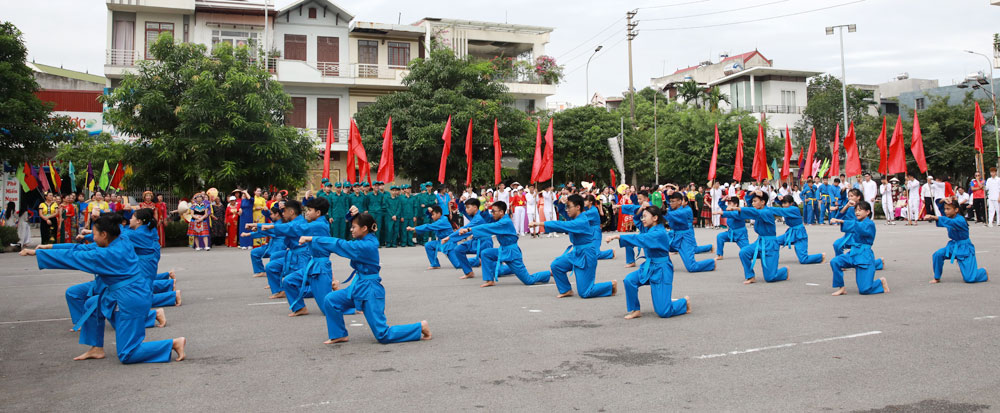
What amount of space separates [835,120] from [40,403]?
4255 centimetres

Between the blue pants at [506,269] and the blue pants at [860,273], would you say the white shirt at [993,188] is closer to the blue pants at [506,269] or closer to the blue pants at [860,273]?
the blue pants at [860,273]

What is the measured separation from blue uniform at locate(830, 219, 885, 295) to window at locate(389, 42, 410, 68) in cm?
2689

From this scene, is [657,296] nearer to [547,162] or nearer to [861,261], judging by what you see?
[861,261]

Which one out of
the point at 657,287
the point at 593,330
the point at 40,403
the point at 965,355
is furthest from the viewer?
the point at 657,287

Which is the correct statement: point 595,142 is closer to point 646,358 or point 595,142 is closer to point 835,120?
point 835,120

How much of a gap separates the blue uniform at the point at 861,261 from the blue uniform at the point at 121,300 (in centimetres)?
757

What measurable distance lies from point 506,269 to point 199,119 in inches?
523

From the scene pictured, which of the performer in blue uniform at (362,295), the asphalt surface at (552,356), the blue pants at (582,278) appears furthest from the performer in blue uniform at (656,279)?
the performer in blue uniform at (362,295)

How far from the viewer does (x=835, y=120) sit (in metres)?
41.1

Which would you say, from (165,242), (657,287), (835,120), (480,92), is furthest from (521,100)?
(657,287)

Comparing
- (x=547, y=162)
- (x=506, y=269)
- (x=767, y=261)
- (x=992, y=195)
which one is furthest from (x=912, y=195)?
(x=506, y=269)

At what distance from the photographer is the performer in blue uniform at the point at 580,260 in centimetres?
907

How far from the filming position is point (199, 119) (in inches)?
806

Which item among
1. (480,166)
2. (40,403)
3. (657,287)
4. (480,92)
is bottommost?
(40,403)
